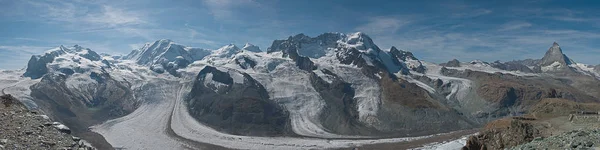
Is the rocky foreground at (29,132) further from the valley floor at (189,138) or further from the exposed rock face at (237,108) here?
the exposed rock face at (237,108)

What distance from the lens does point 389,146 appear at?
99812mm

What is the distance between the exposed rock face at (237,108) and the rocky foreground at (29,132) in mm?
96860

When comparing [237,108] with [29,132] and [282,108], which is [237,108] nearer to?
[282,108]

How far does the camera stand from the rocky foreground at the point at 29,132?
18672 millimetres

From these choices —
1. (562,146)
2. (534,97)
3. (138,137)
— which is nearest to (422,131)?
(534,97)

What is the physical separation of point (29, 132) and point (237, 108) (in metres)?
124

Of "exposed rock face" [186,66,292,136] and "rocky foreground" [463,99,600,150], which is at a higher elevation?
"rocky foreground" [463,99,600,150]

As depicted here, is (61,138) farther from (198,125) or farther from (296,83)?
(296,83)

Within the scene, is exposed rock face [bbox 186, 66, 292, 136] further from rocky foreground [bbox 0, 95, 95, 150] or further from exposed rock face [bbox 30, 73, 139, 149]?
rocky foreground [bbox 0, 95, 95, 150]

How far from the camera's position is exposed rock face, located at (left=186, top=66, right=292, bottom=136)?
127812 mm

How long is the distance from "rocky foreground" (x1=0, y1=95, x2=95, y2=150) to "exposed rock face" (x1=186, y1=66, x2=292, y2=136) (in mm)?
96860

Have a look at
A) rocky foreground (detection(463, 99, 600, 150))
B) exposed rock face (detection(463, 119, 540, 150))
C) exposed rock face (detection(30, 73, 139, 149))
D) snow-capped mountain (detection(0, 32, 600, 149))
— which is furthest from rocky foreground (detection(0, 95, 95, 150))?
exposed rock face (detection(30, 73, 139, 149))

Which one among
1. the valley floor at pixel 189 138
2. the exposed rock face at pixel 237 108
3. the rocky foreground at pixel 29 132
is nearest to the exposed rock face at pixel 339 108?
the exposed rock face at pixel 237 108

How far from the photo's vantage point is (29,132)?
65.8 feet
